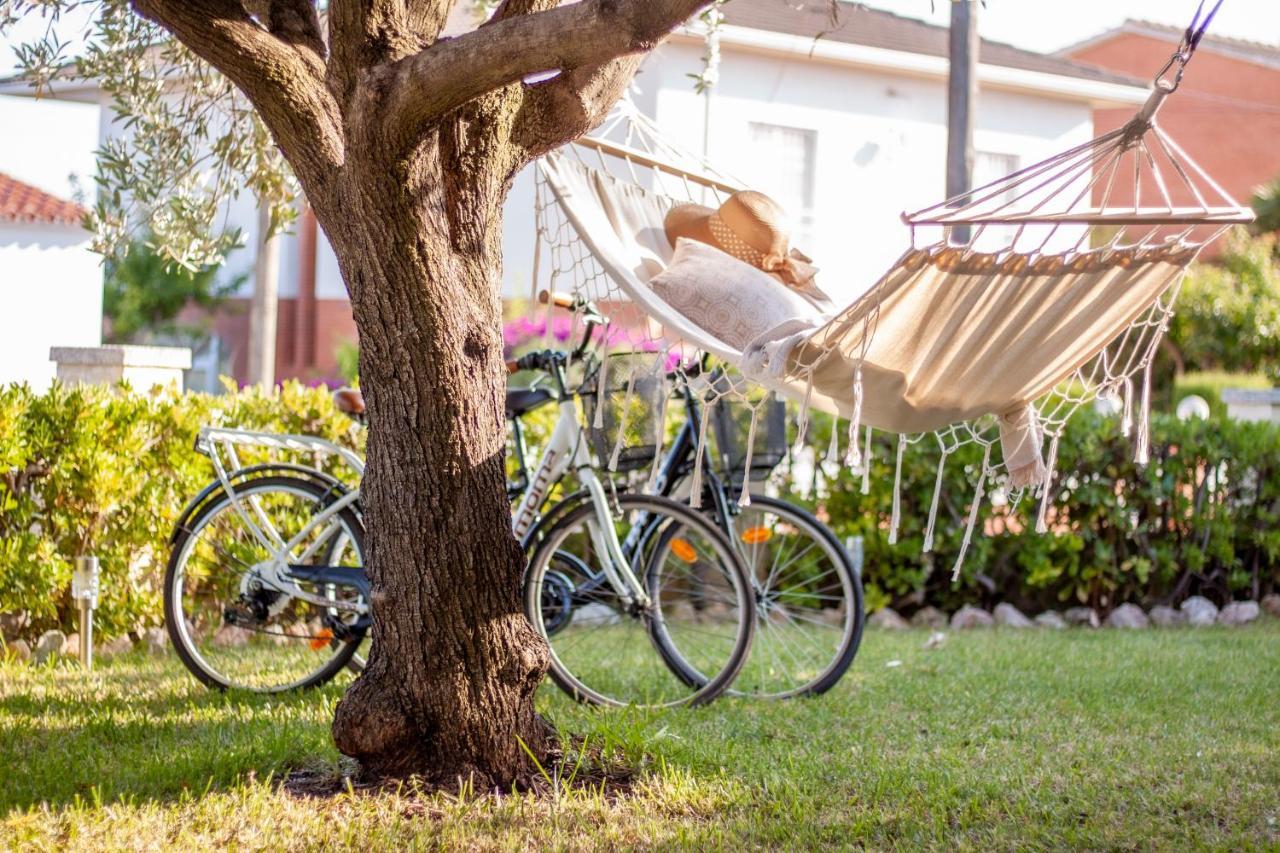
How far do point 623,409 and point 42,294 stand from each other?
11.3 m

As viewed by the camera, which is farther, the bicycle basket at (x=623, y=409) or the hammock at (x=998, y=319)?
the bicycle basket at (x=623, y=409)

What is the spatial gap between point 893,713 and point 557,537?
1047 millimetres

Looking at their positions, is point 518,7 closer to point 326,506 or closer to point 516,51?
point 516,51

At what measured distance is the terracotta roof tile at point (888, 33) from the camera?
12852 mm

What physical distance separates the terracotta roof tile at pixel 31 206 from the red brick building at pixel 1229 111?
13471 millimetres

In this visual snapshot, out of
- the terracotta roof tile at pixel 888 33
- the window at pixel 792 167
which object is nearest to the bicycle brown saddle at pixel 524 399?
the terracotta roof tile at pixel 888 33

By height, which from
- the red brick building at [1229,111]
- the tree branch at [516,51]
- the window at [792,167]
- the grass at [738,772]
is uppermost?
the red brick building at [1229,111]

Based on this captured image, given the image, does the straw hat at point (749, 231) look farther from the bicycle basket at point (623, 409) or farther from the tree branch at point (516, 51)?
the tree branch at point (516, 51)

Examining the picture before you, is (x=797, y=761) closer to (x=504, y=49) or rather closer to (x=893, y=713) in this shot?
(x=893, y=713)

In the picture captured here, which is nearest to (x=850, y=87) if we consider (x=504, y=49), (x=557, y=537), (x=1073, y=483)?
(x=1073, y=483)

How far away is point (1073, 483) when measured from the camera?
5766 millimetres

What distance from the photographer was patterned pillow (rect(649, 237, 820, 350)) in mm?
3434

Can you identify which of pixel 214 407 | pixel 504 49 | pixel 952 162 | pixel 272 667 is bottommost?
pixel 272 667

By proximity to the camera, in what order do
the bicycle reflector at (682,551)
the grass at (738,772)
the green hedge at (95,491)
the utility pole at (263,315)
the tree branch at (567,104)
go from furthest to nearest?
the utility pole at (263,315) < the green hedge at (95,491) < the bicycle reflector at (682,551) < the tree branch at (567,104) < the grass at (738,772)
